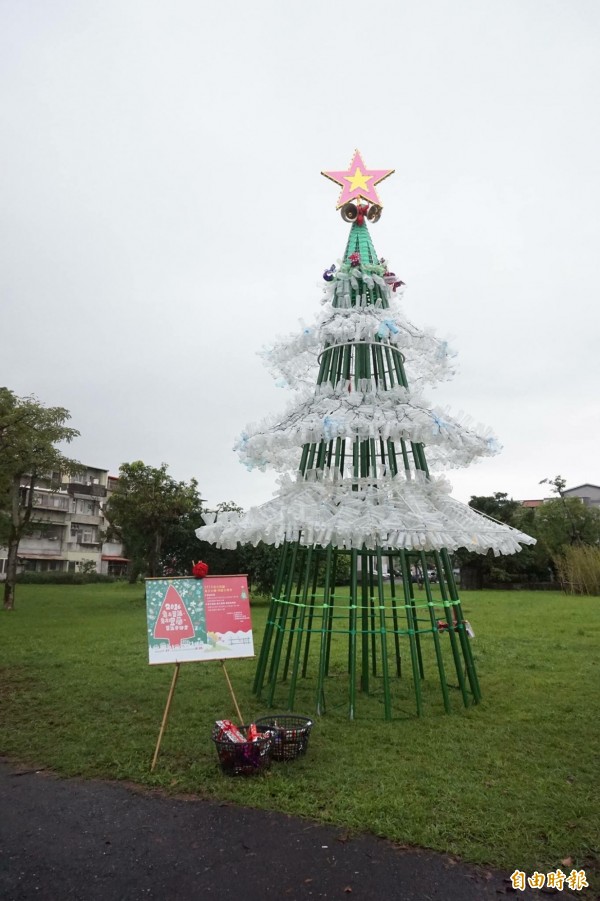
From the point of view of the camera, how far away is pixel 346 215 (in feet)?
31.4

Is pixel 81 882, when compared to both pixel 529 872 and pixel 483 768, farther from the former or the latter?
pixel 483 768

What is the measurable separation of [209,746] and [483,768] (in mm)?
2901

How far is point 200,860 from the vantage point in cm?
427

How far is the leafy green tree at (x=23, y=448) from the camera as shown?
18.3 metres

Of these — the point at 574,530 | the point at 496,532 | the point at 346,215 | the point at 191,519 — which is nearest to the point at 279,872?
the point at 496,532

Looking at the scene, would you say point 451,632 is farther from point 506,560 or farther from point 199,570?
point 506,560

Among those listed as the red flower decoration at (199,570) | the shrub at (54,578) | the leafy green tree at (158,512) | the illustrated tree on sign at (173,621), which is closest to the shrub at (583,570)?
the leafy green tree at (158,512)

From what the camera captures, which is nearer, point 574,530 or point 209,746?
point 209,746

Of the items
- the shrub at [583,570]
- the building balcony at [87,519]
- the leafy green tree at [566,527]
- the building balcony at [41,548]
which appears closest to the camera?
the shrub at [583,570]

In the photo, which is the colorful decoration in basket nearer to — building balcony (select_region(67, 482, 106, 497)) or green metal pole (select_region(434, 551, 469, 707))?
green metal pole (select_region(434, 551, 469, 707))

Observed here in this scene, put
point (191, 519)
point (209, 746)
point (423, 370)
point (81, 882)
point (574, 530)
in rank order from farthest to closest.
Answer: point (574, 530)
point (191, 519)
point (423, 370)
point (209, 746)
point (81, 882)

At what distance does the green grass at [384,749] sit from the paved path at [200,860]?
268mm

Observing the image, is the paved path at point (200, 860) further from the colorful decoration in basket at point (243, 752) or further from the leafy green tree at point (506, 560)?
the leafy green tree at point (506, 560)

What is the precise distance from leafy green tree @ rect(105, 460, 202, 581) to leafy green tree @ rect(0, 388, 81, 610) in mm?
4126
